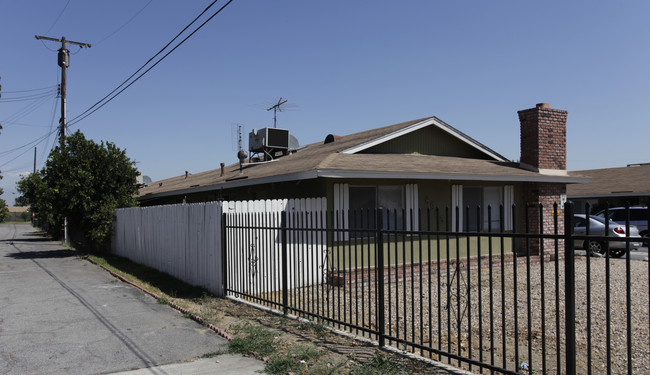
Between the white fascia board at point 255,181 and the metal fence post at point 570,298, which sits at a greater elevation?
the white fascia board at point 255,181

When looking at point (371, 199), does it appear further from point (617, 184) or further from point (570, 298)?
point (617, 184)

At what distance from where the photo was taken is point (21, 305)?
9.35m

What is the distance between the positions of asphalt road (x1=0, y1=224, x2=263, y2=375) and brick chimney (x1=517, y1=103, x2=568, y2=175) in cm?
1148

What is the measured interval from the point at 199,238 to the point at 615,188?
28390mm

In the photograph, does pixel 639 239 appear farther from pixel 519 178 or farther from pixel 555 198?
pixel 555 198

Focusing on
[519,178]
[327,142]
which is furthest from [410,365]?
[327,142]

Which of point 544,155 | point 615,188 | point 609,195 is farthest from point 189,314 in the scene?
point 615,188

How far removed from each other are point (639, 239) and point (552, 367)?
2616mm

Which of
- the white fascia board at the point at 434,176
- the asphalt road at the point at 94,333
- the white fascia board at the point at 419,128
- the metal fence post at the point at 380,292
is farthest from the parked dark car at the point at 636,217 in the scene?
the asphalt road at the point at 94,333

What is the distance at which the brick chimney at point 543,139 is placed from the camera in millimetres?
14609

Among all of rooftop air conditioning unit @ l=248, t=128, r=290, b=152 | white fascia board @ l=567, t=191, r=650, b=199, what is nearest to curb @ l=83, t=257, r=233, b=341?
rooftop air conditioning unit @ l=248, t=128, r=290, b=152

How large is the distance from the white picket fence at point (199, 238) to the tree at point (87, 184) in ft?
11.9

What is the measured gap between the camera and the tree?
17.8 meters

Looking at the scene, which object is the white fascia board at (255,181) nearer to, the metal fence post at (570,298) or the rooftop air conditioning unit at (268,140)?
the rooftop air conditioning unit at (268,140)
